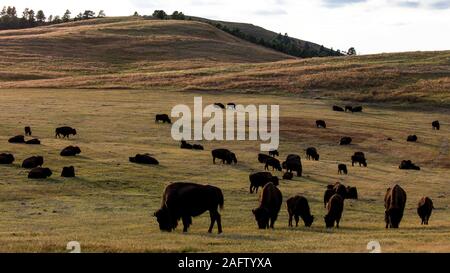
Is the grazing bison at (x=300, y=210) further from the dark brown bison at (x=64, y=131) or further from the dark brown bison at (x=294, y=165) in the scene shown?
the dark brown bison at (x=64, y=131)

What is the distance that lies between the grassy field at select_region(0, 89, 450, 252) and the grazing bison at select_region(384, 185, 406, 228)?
1.67 ft

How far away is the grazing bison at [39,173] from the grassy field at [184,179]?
53 cm

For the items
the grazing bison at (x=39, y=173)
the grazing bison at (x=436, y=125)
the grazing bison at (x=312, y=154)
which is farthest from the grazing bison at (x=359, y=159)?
the grazing bison at (x=436, y=125)

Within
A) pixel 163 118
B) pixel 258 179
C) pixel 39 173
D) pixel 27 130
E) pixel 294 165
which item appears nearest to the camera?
pixel 258 179

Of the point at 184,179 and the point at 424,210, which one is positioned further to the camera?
the point at 184,179

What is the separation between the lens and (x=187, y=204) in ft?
69.1

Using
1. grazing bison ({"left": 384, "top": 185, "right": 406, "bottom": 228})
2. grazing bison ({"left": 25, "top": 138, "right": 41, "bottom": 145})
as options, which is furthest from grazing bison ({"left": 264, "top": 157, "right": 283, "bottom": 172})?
grazing bison ({"left": 25, "top": 138, "right": 41, "bottom": 145})

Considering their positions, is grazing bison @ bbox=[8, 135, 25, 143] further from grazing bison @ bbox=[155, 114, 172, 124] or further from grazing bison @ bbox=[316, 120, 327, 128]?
grazing bison @ bbox=[316, 120, 327, 128]

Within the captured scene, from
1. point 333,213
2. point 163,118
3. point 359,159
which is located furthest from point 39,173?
point 163,118

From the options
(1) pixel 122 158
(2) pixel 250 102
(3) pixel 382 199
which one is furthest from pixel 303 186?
(2) pixel 250 102

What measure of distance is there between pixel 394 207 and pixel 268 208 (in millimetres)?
4655

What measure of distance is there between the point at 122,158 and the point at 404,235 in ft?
77.0

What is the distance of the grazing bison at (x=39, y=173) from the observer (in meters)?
33.4

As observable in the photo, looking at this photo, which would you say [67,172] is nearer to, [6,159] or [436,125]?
[6,159]
